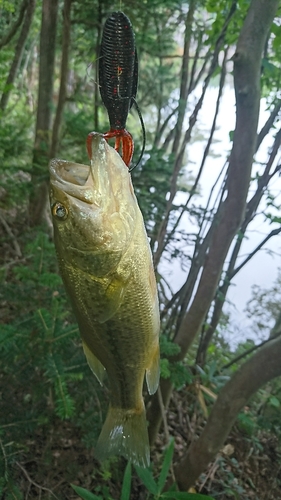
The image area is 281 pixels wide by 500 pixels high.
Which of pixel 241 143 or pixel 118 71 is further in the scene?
pixel 241 143

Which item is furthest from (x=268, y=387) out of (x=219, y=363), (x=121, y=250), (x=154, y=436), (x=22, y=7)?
(x=22, y=7)

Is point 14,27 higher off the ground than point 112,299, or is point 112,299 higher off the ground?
point 14,27

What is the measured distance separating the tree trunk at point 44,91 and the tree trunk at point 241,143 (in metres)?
1.86

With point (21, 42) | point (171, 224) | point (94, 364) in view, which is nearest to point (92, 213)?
point (94, 364)

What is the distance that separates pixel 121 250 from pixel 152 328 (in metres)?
0.32

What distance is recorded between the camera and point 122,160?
1.25 m

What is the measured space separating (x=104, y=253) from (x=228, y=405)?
175 centimetres

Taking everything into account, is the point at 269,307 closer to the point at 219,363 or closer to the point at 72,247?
the point at 219,363

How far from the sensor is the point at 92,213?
49.0 inches

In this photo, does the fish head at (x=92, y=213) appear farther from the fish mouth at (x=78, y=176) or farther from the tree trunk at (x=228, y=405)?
the tree trunk at (x=228, y=405)

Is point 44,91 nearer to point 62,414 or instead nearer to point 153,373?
point 62,414

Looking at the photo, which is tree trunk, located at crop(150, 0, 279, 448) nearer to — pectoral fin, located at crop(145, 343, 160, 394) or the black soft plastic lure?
the black soft plastic lure

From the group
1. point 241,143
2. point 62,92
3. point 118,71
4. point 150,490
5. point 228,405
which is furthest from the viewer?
point 62,92

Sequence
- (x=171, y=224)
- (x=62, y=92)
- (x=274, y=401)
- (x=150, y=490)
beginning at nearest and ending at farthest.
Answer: (x=150, y=490)
(x=274, y=401)
(x=171, y=224)
(x=62, y=92)
